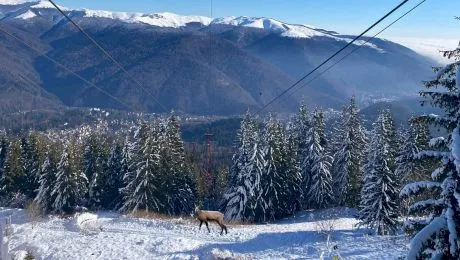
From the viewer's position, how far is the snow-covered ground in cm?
2584

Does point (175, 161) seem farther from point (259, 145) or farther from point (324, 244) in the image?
point (324, 244)

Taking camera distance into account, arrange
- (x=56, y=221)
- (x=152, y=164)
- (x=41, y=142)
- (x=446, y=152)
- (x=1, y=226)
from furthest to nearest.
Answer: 1. (x=41, y=142)
2. (x=152, y=164)
3. (x=56, y=221)
4. (x=1, y=226)
5. (x=446, y=152)

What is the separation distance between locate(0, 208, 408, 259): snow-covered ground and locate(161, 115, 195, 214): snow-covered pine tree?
1406cm

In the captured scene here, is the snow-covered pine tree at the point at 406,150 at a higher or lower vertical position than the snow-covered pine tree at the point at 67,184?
higher

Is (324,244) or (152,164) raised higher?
(152,164)

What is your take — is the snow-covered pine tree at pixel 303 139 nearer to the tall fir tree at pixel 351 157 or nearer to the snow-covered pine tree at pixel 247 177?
the tall fir tree at pixel 351 157

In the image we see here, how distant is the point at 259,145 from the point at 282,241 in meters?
18.3

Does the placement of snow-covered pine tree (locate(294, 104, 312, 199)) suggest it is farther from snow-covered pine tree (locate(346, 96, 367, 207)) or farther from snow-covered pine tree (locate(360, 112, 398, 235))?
snow-covered pine tree (locate(360, 112, 398, 235))

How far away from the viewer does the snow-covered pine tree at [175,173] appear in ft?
161

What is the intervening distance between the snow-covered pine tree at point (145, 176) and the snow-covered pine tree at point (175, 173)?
1.25m

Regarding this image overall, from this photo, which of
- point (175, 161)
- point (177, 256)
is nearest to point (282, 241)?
point (177, 256)

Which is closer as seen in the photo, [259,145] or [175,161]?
[259,145]

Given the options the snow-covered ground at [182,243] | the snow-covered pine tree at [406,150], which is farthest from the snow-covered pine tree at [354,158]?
the snow-covered ground at [182,243]

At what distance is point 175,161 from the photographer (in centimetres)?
4991
